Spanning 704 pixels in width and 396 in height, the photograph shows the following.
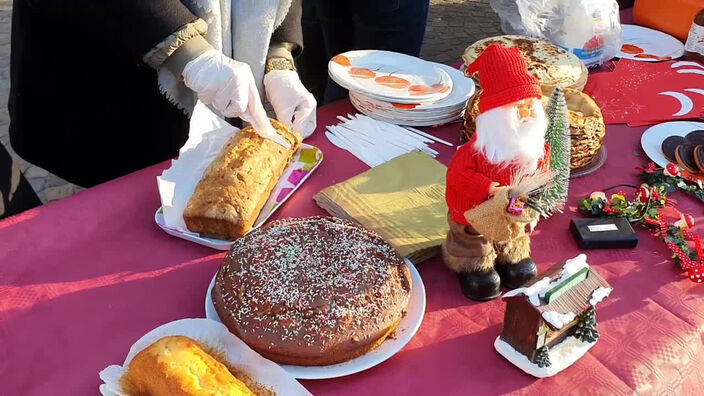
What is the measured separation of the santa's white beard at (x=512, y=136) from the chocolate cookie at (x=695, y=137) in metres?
0.85

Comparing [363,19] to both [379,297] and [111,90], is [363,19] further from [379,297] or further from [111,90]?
[379,297]

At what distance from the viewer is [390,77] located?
1816 mm

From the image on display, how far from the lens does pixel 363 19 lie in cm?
226

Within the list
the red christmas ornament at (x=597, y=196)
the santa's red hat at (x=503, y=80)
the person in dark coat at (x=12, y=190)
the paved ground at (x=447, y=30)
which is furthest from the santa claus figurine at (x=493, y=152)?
the paved ground at (x=447, y=30)

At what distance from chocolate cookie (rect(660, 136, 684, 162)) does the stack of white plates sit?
0.56 meters

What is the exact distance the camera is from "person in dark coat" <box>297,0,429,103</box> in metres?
2.23

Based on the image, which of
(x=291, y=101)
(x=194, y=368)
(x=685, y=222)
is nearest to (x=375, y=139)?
(x=291, y=101)

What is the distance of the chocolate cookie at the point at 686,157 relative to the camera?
5.21ft

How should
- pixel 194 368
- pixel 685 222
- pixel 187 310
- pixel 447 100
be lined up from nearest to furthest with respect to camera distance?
pixel 194 368 < pixel 187 310 < pixel 685 222 < pixel 447 100

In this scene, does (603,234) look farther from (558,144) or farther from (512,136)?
(512,136)

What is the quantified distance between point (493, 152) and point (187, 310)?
2.04 feet

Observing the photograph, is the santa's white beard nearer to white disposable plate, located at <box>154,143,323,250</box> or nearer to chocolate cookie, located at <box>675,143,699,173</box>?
white disposable plate, located at <box>154,143,323,250</box>

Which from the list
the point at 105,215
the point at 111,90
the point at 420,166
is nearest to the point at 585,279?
the point at 420,166

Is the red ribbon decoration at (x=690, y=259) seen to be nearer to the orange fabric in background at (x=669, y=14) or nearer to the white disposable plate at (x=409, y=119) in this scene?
the white disposable plate at (x=409, y=119)
